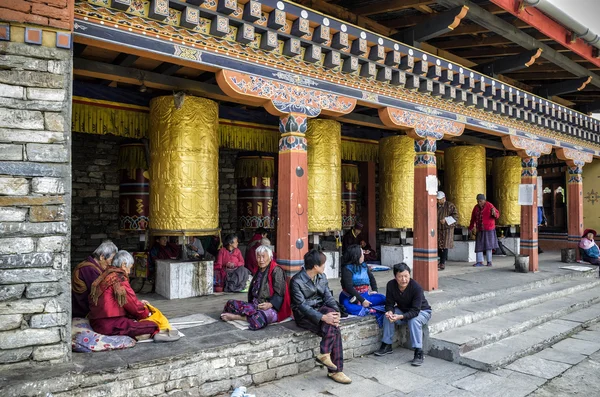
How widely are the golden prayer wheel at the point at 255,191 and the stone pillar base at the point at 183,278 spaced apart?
233cm

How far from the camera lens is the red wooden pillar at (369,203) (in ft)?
36.3

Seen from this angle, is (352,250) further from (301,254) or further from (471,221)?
(471,221)

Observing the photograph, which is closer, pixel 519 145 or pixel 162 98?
pixel 162 98

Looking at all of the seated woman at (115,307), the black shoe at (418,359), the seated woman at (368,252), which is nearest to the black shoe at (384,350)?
the black shoe at (418,359)

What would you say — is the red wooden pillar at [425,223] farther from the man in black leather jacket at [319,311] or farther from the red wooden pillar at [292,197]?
the man in black leather jacket at [319,311]

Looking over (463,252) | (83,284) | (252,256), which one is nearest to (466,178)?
(463,252)

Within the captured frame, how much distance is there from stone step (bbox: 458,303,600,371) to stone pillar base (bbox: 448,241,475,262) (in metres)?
3.84

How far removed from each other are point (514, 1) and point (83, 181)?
24.6ft

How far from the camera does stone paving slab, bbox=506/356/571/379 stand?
4592 mm

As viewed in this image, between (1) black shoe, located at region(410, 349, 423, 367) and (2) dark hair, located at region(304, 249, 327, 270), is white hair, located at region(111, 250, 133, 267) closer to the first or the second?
(2) dark hair, located at region(304, 249, 327, 270)

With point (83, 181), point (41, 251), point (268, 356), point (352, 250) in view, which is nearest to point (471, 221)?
point (352, 250)

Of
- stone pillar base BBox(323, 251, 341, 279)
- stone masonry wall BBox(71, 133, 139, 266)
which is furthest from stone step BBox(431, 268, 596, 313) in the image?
stone masonry wall BBox(71, 133, 139, 266)

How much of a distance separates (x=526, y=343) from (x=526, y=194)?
15.7 ft

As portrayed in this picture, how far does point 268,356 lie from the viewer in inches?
168
